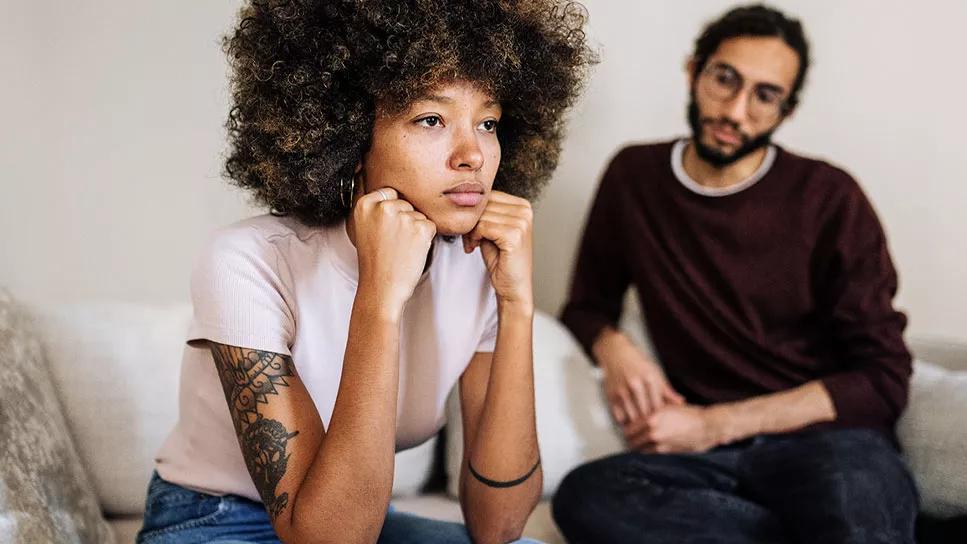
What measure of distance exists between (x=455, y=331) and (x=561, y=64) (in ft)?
1.34

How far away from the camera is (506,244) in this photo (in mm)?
1237

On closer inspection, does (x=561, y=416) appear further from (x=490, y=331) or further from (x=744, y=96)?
(x=744, y=96)

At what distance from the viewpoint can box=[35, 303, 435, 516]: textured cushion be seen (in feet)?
5.47

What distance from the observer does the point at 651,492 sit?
1679 millimetres

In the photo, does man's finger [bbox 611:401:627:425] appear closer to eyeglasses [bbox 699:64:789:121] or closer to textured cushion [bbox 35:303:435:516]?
eyeglasses [bbox 699:64:789:121]

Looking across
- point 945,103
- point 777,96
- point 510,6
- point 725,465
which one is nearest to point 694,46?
point 777,96

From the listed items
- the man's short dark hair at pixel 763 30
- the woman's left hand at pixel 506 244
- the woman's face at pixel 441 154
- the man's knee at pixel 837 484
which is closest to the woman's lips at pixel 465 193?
the woman's face at pixel 441 154

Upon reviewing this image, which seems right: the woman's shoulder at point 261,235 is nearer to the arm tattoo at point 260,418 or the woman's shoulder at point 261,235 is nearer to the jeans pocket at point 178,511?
the arm tattoo at point 260,418

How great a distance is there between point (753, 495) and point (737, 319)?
0.39 m

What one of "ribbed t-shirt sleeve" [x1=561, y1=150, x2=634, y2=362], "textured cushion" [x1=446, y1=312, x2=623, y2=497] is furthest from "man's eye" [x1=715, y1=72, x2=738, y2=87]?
"textured cushion" [x1=446, y1=312, x2=623, y2=497]

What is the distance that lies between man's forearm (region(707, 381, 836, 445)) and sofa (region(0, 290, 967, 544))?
186mm

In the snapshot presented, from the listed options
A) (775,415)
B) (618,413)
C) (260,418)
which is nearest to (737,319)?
(775,415)

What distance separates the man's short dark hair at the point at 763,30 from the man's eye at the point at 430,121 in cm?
112

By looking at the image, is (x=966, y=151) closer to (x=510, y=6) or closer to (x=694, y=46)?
(x=694, y=46)
